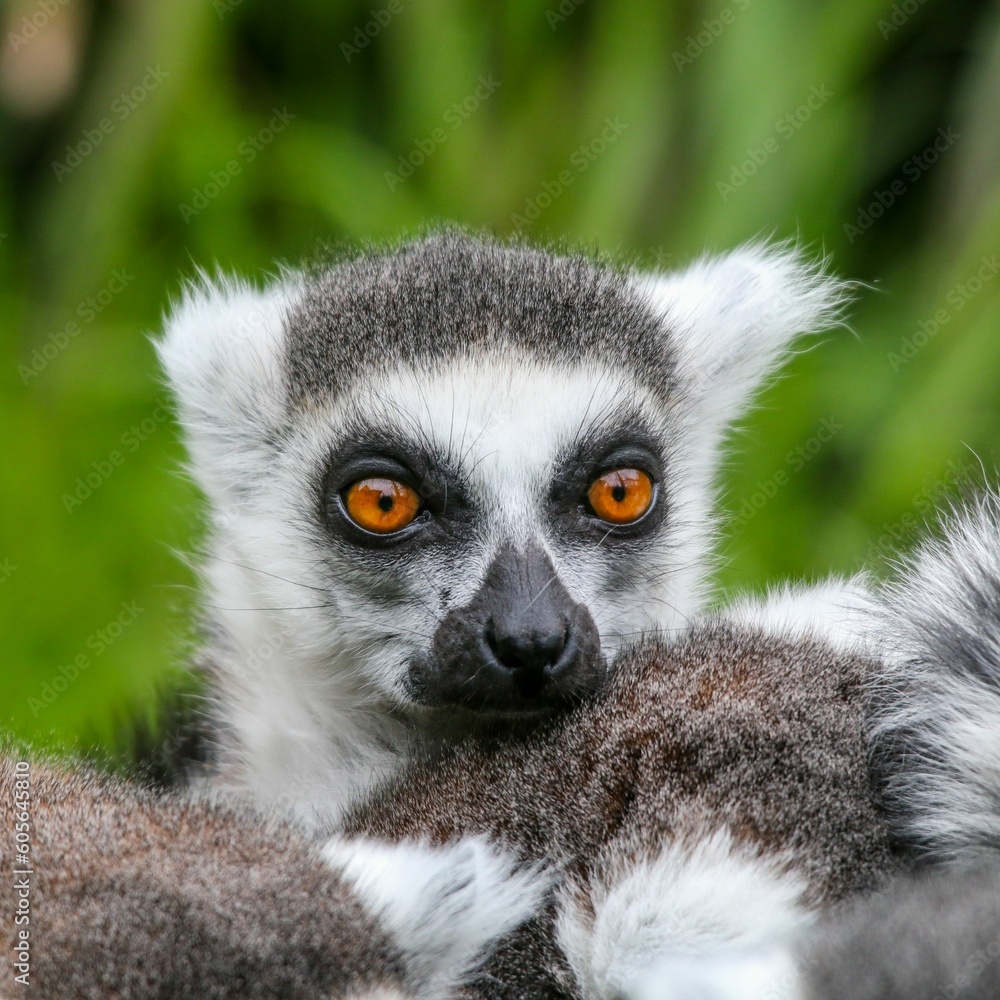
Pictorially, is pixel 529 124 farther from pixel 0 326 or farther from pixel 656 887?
pixel 656 887

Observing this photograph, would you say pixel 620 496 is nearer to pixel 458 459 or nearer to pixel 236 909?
pixel 458 459

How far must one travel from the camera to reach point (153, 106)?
4035 millimetres

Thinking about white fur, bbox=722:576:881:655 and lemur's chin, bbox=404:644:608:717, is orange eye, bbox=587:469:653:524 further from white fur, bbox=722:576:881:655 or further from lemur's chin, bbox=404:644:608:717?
lemur's chin, bbox=404:644:608:717

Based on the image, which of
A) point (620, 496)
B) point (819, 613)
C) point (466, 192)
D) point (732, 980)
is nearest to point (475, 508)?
point (620, 496)

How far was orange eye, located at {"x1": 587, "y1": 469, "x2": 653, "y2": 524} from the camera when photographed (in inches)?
85.0

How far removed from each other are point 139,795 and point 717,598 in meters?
1.33

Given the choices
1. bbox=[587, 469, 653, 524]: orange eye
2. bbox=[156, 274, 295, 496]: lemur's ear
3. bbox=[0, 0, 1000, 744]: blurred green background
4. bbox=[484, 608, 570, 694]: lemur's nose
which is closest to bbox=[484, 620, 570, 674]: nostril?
bbox=[484, 608, 570, 694]: lemur's nose

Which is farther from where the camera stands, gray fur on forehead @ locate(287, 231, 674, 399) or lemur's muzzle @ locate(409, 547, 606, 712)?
gray fur on forehead @ locate(287, 231, 674, 399)

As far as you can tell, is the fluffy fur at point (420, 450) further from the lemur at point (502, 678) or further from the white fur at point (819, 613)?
the white fur at point (819, 613)

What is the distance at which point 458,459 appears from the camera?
2094 millimetres

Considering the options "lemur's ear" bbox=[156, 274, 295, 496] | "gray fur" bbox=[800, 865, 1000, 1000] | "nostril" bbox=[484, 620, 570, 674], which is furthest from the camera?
"lemur's ear" bbox=[156, 274, 295, 496]

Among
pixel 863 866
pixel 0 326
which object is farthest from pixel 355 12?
pixel 863 866

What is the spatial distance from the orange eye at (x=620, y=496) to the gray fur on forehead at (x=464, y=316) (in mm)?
225

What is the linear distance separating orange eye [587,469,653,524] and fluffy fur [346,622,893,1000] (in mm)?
661
